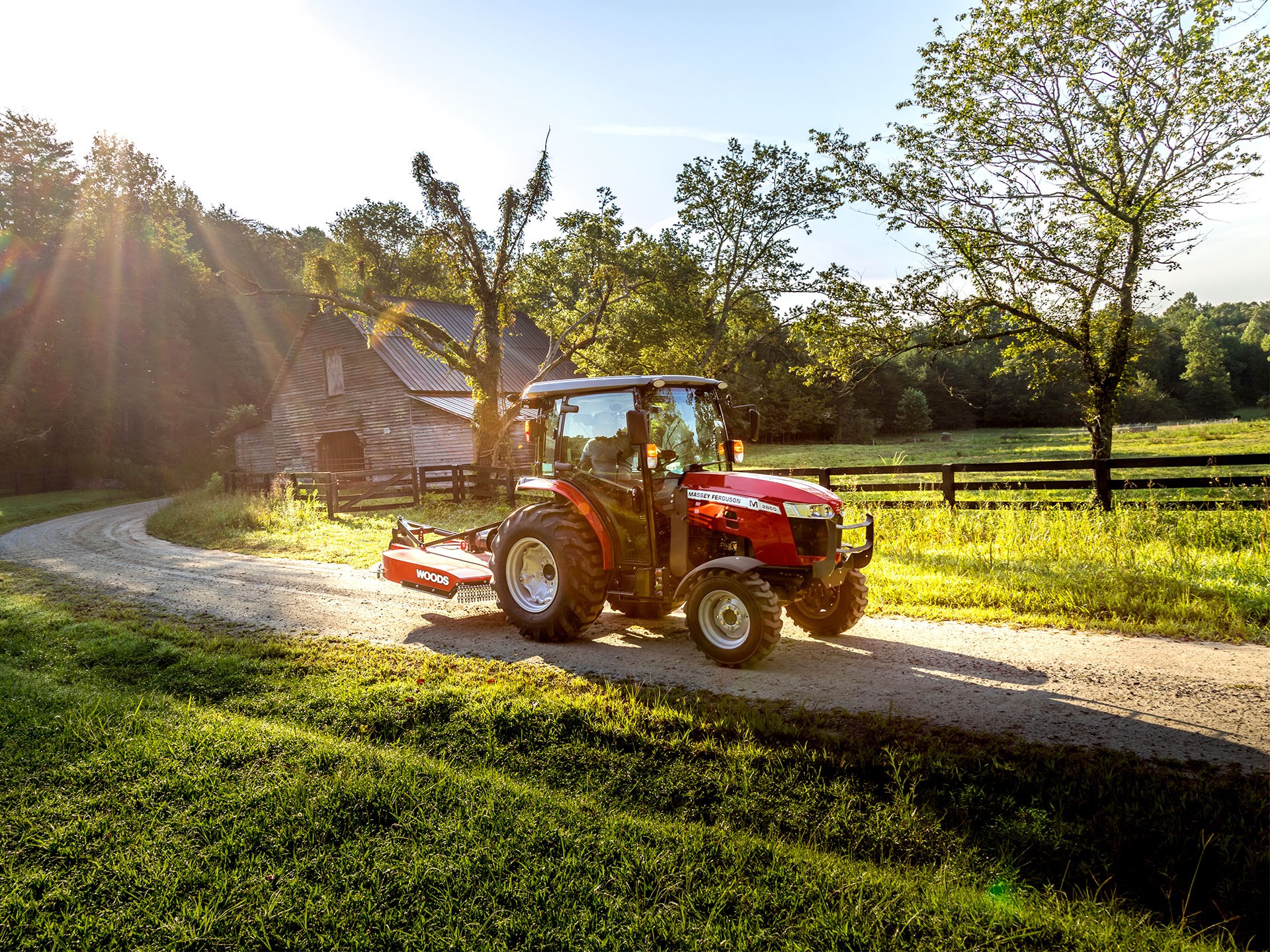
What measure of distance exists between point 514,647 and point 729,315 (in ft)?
79.3

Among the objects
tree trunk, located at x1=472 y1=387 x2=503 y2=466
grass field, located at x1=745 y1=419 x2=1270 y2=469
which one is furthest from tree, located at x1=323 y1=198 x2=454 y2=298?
grass field, located at x1=745 y1=419 x2=1270 y2=469

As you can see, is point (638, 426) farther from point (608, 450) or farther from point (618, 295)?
point (618, 295)

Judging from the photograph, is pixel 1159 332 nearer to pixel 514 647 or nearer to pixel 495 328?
pixel 514 647

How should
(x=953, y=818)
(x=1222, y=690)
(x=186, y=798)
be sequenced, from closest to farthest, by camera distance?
(x=953, y=818)
(x=186, y=798)
(x=1222, y=690)

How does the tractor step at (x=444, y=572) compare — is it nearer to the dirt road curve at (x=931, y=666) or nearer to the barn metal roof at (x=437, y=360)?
the dirt road curve at (x=931, y=666)

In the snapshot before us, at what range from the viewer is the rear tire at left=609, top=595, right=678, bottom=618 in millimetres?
6668

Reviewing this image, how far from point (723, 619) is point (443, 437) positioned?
22532mm

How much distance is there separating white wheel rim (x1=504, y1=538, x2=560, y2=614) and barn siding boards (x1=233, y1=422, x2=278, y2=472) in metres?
29.1

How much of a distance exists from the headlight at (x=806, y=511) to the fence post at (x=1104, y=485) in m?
7.43

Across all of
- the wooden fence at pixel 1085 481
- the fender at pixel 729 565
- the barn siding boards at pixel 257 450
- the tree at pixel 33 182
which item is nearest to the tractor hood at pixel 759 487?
the fender at pixel 729 565

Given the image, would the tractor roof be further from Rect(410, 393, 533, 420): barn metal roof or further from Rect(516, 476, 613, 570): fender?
Rect(410, 393, 533, 420): barn metal roof

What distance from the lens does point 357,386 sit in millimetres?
28766

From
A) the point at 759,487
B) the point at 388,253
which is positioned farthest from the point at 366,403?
the point at 759,487

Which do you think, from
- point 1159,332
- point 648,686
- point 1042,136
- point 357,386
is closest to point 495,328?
point 357,386
